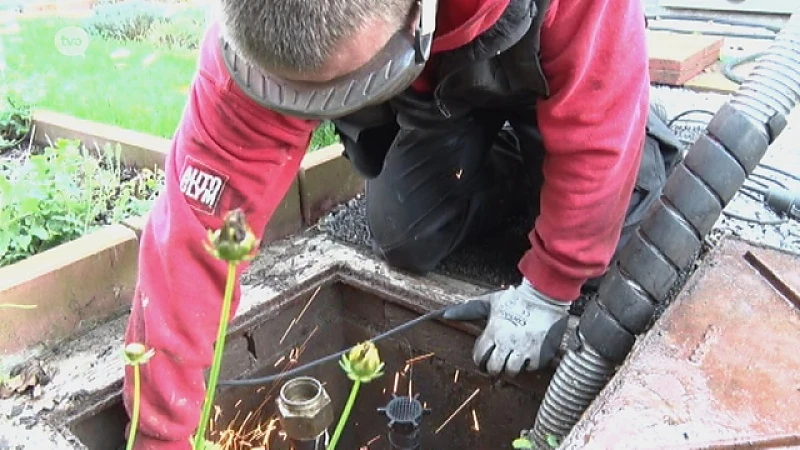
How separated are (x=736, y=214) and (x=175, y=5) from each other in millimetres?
3790

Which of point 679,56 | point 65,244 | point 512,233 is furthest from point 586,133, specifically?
point 679,56

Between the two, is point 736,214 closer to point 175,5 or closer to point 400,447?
point 400,447

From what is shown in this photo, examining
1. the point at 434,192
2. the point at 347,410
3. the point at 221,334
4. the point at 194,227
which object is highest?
the point at 221,334

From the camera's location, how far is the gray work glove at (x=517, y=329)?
5.37 ft

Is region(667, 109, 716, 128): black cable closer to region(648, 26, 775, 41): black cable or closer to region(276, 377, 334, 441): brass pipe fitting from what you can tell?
region(648, 26, 775, 41): black cable

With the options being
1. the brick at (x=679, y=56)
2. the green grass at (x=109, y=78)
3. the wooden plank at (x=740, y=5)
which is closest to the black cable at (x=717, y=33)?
the brick at (x=679, y=56)

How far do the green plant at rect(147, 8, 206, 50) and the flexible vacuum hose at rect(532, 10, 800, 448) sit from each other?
9.76 ft

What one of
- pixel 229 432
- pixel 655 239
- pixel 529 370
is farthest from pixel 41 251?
pixel 655 239

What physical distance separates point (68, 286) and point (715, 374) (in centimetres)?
135

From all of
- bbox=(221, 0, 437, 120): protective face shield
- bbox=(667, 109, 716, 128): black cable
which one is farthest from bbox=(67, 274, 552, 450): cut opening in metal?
bbox=(667, 109, 716, 128): black cable

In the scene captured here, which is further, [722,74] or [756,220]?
[722,74]

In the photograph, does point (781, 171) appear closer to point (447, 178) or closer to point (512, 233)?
point (512, 233)

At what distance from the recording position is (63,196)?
1.95 metres

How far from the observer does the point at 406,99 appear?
5.56 ft
